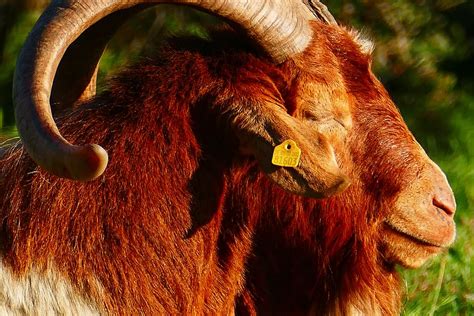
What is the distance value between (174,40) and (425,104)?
17.2 ft

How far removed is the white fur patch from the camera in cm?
383

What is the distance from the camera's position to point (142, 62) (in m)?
4.37

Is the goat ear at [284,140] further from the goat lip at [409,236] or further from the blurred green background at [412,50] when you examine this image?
the blurred green background at [412,50]

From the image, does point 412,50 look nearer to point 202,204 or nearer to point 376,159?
point 376,159

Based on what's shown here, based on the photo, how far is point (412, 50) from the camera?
9523mm

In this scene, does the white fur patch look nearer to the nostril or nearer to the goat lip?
the goat lip

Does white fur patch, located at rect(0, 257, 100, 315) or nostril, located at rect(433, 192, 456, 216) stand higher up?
nostril, located at rect(433, 192, 456, 216)

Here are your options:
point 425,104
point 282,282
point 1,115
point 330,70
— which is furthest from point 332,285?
point 425,104

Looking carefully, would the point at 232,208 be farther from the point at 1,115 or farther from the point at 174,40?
the point at 1,115

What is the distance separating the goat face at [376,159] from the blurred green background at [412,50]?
374 centimetres

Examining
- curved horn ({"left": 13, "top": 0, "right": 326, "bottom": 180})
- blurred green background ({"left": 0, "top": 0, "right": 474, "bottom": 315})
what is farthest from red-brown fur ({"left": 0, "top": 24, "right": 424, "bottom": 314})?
blurred green background ({"left": 0, "top": 0, "right": 474, "bottom": 315})

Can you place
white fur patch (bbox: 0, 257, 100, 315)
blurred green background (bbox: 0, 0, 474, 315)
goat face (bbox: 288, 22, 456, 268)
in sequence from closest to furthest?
white fur patch (bbox: 0, 257, 100, 315)
goat face (bbox: 288, 22, 456, 268)
blurred green background (bbox: 0, 0, 474, 315)

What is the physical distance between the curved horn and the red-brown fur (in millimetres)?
112

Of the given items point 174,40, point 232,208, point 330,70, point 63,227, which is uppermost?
point 330,70
